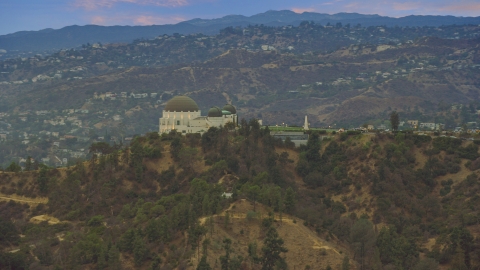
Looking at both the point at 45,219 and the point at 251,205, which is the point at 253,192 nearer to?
the point at 251,205

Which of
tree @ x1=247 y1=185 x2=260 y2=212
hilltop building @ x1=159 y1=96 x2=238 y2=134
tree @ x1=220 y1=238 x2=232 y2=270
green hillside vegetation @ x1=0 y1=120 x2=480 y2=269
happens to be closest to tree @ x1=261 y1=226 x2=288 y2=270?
green hillside vegetation @ x1=0 y1=120 x2=480 y2=269

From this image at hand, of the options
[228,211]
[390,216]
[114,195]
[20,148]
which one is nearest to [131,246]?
[228,211]

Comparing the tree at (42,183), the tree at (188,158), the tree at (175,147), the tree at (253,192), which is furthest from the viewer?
the tree at (175,147)

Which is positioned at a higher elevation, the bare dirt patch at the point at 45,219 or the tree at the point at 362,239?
the tree at the point at 362,239

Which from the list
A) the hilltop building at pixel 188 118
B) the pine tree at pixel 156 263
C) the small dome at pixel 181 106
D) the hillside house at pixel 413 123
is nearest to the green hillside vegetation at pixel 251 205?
the pine tree at pixel 156 263

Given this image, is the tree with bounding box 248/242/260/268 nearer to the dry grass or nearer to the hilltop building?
the dry grass

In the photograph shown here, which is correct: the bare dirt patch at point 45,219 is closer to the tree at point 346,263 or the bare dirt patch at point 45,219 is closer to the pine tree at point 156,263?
the pine tree at point 156,263

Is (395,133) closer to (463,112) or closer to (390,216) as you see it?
(390,216)
